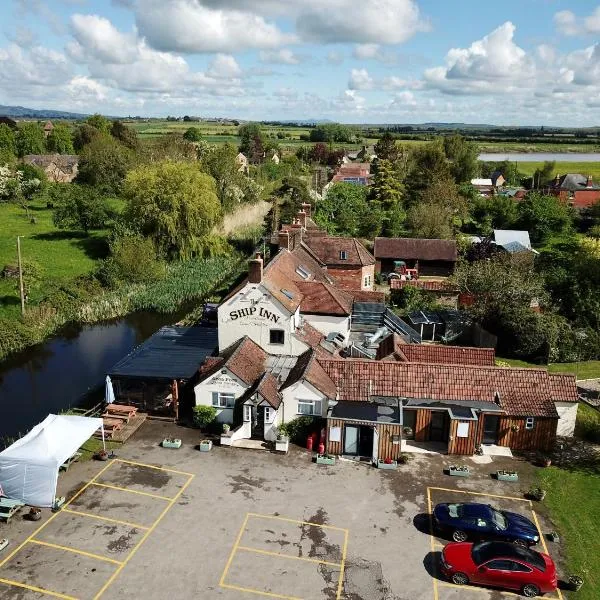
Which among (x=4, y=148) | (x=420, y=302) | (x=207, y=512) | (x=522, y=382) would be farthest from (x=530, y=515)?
(x=4, y=148)

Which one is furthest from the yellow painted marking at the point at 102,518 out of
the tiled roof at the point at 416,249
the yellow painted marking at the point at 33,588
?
the tiled roof at the point at 416,249

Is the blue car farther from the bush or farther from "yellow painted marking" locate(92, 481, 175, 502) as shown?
the bush

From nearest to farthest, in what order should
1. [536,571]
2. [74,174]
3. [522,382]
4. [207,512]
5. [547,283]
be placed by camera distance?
[536,571], [207,512], [522,382], [547,283], [74,174]

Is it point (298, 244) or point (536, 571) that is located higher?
point (298, 244)

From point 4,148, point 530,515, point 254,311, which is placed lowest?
point 530,515

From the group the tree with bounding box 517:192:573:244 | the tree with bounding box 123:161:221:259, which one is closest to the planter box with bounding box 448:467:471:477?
the tree with bounding box 123:161:221:259

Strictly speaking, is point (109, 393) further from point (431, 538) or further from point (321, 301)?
point (431, 538)

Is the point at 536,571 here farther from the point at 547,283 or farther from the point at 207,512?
the point at 547,283

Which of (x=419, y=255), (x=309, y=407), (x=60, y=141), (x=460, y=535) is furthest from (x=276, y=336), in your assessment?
(x=60, y=141)
